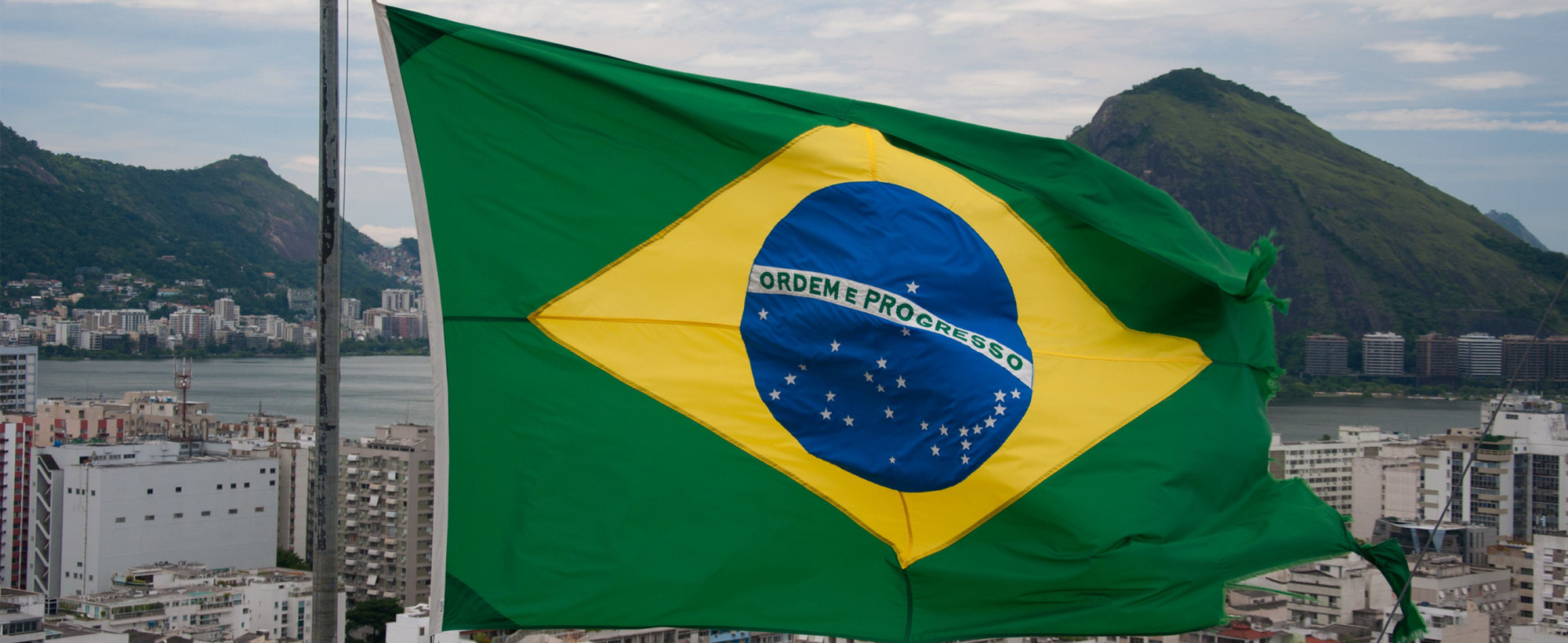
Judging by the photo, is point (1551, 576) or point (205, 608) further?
point (205, 608)

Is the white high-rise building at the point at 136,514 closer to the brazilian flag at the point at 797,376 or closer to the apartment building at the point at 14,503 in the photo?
the apartment building at the point at 14,503

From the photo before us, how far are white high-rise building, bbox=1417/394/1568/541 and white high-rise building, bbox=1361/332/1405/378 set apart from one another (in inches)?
1052

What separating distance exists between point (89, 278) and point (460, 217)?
68.7 m

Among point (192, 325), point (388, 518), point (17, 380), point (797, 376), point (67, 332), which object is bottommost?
point (388, 518)

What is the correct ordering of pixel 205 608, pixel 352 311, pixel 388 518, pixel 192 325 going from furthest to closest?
pixel 352 311 < pixel 192 325 < pixel 388 518 < pixel 205 608

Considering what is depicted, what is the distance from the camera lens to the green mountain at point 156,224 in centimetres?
6066

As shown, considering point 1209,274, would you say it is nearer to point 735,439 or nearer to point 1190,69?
point 735,439

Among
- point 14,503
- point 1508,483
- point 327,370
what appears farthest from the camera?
point 1508,483

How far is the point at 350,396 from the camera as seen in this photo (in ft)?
144

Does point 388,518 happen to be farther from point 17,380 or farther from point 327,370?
point 327,370

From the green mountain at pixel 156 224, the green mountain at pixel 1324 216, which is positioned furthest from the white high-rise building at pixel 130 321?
the green mountain at pixel 1324 216

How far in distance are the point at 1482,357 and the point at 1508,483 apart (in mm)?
28519

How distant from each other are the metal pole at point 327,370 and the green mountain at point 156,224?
6267 centimetres

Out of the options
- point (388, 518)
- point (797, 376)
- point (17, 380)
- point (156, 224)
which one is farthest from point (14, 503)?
point (156, 224)
